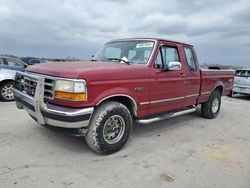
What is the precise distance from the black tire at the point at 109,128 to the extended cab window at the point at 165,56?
134 centimetres

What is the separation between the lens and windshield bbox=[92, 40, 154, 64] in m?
4.44

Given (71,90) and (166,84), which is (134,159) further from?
(166,84)

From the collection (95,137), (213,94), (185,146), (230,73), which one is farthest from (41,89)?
(230,73)

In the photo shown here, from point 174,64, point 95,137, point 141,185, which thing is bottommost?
point 141,185

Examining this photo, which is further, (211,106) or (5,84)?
(5,84)

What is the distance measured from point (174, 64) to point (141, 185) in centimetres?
244

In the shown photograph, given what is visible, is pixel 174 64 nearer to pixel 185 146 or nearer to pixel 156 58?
pixel 156 58

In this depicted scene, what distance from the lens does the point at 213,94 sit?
654 cm

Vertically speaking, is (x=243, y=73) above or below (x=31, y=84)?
above

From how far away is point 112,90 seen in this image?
3557 mm

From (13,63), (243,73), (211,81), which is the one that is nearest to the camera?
(211,81)

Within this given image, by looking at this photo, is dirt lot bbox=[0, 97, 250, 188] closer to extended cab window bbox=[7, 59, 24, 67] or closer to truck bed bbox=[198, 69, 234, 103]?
truck bed bbox=[198, 69, 234, 103]

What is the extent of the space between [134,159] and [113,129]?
2.03 ft

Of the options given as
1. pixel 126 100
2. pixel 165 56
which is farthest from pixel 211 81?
pixel 126 100
